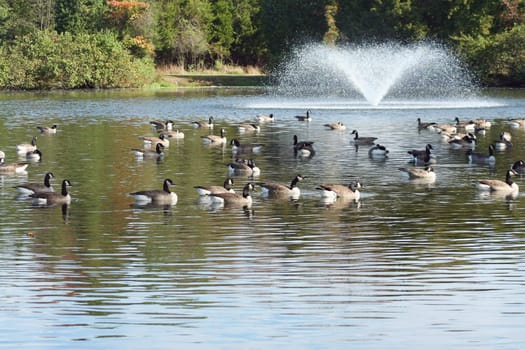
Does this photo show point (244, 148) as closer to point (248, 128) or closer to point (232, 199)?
point (248, 128)

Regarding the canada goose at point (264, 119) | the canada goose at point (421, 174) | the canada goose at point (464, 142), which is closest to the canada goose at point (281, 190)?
the canada goose at point (421, 174)

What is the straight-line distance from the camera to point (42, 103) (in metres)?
86.9

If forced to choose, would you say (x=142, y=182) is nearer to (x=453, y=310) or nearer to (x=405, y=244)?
(x=405, y=244)

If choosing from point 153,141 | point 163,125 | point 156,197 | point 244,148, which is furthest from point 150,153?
point 163,125

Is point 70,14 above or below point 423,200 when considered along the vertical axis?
above

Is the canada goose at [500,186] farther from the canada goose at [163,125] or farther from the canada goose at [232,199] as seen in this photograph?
the canada goose at [163,125]

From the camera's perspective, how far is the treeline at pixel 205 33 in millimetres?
112625

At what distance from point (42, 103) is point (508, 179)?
5991 cm

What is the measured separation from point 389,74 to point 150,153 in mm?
65653

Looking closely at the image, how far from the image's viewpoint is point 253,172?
121 ft

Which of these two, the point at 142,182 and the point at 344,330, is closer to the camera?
the point at 344,330

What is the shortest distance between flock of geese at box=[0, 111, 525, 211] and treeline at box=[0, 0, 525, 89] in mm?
56146

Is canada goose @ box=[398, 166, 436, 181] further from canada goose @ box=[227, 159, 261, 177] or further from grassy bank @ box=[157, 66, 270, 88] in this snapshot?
grassy bank @ box=[157, 66, 270, 88]

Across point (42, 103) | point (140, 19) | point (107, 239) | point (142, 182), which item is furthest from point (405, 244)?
point (140, 19)
